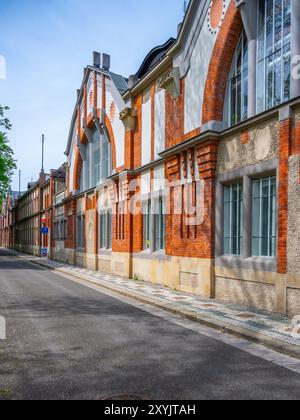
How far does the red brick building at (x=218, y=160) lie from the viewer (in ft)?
27.3

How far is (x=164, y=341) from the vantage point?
6.55 meters

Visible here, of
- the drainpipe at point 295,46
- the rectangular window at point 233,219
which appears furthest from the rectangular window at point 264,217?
the drainpipe at point 295,46

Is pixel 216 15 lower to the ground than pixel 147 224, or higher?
higher

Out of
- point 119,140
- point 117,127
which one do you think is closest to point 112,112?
point 117,127

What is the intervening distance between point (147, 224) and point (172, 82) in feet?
18.0

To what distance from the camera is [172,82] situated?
12805 mm

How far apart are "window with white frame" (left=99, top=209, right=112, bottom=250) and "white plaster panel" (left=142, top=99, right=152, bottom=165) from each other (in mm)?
4737

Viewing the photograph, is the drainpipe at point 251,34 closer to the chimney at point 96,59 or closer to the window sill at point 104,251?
the window sill at point 104,251

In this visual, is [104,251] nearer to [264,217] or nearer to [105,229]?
[105,229]

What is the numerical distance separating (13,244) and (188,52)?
58.7 m

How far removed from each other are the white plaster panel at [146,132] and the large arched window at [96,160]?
4.79 m
